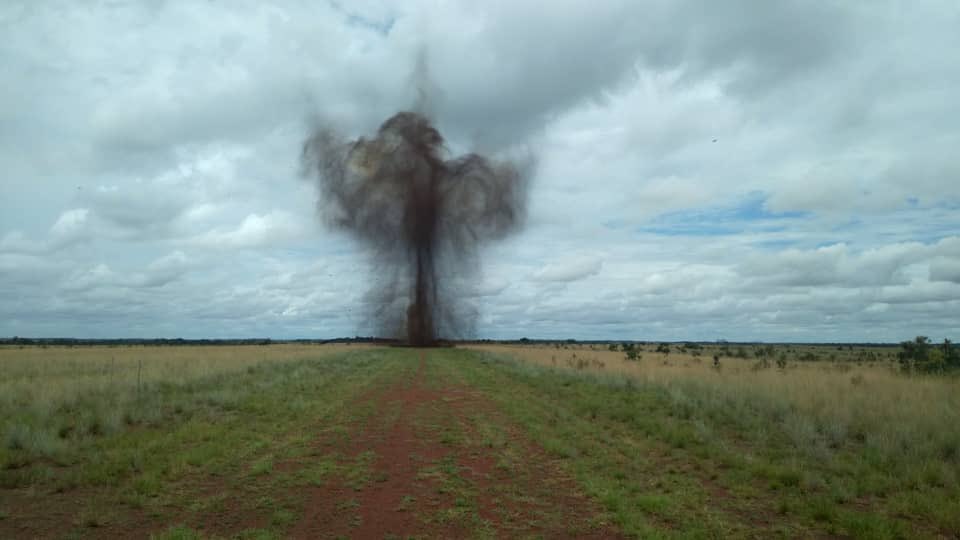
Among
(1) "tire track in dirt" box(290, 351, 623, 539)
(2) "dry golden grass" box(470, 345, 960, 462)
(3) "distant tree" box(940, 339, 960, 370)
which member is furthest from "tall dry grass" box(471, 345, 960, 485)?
(1) "tire track in dirt" box(290, 351, 623, 539)

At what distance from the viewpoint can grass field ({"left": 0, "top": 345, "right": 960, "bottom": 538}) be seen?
732cm

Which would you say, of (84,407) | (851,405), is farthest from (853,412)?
(84,407)

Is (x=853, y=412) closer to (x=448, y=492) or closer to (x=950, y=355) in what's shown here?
(x=448, y=492)

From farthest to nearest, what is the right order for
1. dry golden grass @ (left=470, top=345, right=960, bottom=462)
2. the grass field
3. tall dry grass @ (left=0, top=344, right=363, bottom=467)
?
dry golden grass @ (left=470, top=345, right=960, bottom=462) → tall dry grass @ (left=0, top=344, right=363, bottom=467) → the grass field

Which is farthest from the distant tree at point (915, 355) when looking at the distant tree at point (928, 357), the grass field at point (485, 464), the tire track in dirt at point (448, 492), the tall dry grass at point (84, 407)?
the tall dry grass at point (84, 407)

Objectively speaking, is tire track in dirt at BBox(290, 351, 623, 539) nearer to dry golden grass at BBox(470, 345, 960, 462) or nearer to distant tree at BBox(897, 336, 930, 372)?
Result: dry golden grass at BBox(470, 345, 960, 462)

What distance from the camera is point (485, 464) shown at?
418 inches

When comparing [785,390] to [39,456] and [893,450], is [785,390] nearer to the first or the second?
[893,450]

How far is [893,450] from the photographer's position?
33.2 ft

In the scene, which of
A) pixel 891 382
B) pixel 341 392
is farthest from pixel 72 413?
pixel 891 382

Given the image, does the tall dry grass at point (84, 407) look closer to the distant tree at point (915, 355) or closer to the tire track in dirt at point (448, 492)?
the tire track in dirt at point (448, 492)

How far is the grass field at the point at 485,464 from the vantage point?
7.32 meters

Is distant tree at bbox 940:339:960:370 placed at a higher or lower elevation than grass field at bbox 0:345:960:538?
higher

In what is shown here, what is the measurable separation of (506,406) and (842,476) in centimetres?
1003
